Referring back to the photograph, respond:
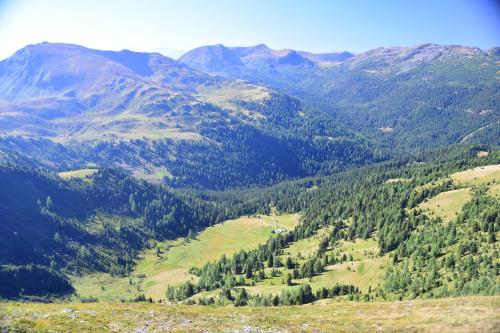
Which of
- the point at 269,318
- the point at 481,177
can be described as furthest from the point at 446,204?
the point at 269,318

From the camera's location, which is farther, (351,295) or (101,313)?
(351,295)

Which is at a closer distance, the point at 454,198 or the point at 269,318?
the point at 269,318

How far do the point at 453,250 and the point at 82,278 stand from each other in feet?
536

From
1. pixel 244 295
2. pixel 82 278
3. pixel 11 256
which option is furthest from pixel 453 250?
pixel 11 256

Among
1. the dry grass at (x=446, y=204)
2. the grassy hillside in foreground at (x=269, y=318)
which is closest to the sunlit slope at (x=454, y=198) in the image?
the dry grass at (x=446, y=204)

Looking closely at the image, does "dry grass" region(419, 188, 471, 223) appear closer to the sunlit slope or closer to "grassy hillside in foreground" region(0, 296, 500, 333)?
the sunlit slope

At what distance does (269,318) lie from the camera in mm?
62812

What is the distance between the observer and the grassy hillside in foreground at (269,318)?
2029 inches

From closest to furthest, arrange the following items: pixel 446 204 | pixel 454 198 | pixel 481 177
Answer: pixel 446 204 → pixel 454 198 → pixel 481 177

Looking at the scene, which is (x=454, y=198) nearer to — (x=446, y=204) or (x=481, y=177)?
(x=446, y=204)

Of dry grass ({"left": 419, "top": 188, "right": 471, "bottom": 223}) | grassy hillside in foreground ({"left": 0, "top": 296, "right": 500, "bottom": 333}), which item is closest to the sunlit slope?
dry grass ({"left": 419, "top": 188, "right": 471, "bottom": 223})

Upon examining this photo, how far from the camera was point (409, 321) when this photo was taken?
53.8 metres

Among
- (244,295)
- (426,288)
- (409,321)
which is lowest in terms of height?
(244,295)

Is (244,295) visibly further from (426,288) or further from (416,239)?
(416,239)
